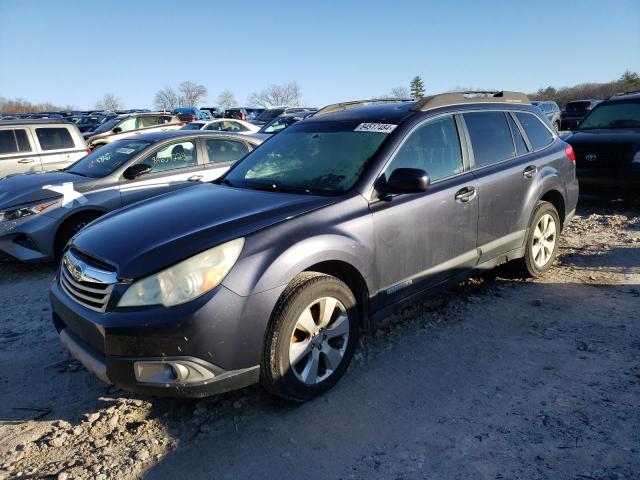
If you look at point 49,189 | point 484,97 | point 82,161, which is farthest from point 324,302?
point 82,161

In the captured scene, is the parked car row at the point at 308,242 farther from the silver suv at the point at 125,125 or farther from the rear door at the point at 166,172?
the silver suv at the point at 125,125

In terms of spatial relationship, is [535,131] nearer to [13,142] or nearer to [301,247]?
[301,247]

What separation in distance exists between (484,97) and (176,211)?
121 inches

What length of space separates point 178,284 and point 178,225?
55 centimetres

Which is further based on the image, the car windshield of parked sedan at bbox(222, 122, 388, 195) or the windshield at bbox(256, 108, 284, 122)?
the windshield at bbox(256, 108, 284, 122)

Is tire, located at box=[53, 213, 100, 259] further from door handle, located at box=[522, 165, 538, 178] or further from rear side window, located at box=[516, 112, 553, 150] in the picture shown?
rear side window, located at box=[516, 112, 553, 150]

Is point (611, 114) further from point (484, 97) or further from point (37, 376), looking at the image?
point (37, 376)

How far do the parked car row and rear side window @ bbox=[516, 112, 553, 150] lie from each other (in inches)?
0.9

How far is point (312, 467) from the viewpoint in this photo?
8.23ft

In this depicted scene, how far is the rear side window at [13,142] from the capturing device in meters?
9.06

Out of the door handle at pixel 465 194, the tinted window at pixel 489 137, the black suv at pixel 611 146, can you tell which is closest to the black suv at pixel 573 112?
the black suv at pixel 611 146

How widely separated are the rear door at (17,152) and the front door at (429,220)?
803cm

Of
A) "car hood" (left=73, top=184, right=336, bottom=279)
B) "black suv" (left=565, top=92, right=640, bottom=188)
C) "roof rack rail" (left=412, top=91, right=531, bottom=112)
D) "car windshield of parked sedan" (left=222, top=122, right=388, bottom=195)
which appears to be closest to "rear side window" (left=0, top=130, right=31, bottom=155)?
"car windshield of parked sedan" (left=222, top=122, right=388, bottom=195)

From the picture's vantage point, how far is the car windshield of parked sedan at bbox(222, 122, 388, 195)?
3537 millimetres
